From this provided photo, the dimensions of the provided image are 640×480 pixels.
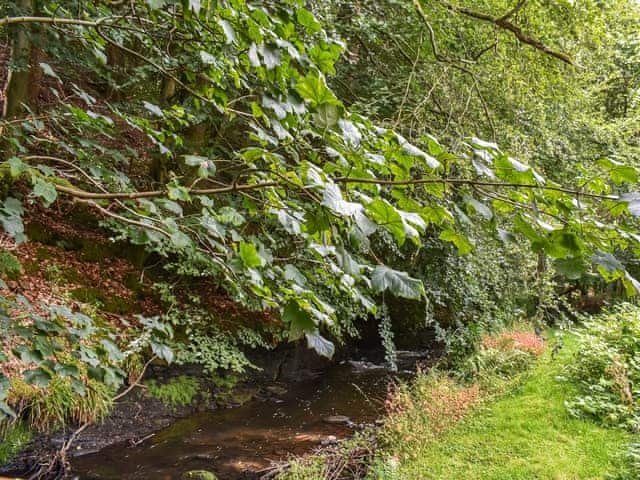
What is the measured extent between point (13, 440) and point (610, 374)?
6377mm

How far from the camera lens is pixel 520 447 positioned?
4266mm

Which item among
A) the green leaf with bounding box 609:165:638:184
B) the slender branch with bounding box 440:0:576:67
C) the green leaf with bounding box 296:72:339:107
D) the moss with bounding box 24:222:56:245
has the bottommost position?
the green leaf with bounding box 609:165:638:184

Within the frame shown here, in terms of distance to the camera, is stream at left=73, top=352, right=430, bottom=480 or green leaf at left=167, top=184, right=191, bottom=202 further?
stream at left=73, top=352, right=430, bottom=480

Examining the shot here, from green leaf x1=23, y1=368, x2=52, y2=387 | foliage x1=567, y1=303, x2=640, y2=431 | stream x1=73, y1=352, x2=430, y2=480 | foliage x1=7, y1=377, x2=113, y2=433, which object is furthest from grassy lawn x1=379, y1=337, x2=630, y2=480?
green leaf x1=23, y1=368, x2=52, y2=387

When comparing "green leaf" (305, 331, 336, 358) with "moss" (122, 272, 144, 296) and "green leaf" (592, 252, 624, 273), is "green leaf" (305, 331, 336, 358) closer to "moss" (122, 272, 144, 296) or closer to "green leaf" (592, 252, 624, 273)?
"green leaf" (592, 252, 624, 273)

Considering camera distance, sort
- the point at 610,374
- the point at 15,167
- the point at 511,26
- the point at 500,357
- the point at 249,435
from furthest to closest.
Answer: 1. the point at 500,357
2. the point at 249,435
3. the point at 610,374
4. the point at 511,26
5. the point at 15,167

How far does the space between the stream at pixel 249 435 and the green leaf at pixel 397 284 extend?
14.4ft

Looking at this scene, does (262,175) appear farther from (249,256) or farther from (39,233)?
(39,233)

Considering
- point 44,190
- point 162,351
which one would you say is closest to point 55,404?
point 162,351

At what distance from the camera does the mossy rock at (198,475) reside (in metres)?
4.17

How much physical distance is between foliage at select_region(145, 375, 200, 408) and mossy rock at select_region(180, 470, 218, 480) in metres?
1.50

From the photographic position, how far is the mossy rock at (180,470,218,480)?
4.17 meters

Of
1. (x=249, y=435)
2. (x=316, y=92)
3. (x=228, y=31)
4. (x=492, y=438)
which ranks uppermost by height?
(x=228, y=31)

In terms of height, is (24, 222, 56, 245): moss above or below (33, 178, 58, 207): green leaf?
above
